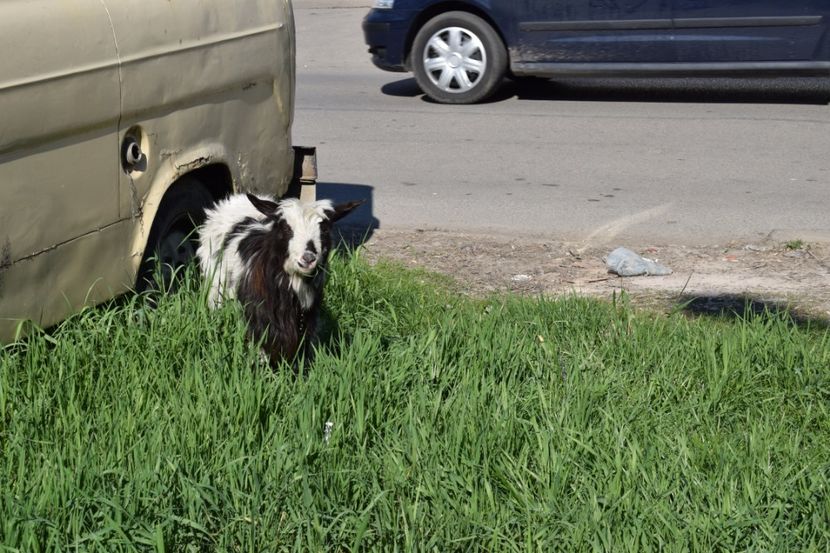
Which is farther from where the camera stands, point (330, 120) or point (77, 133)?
point (330, 120)

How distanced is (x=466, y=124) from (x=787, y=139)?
2.99 m

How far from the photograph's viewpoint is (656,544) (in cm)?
370

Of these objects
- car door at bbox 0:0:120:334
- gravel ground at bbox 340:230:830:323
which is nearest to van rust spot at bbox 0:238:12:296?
car door at bbox 0:0:120:334

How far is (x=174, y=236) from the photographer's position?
5895mm

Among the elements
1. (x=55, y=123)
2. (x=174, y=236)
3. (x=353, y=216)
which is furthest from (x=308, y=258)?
(x=353, y=216)

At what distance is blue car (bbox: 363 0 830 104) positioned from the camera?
11.8 meters

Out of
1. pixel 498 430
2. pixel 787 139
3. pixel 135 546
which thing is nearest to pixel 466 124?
pixel 787 139

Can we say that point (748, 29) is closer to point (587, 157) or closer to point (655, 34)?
point (655, 34)

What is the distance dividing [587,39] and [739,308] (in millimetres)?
6127

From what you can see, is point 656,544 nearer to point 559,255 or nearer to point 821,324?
point 821,324

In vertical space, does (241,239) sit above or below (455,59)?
above

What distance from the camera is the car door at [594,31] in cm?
1206

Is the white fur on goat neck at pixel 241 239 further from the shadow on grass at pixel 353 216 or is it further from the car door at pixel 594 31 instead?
the car door at pixel 594 31

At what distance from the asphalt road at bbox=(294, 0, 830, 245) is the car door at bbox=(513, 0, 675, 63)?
1.83 feet
